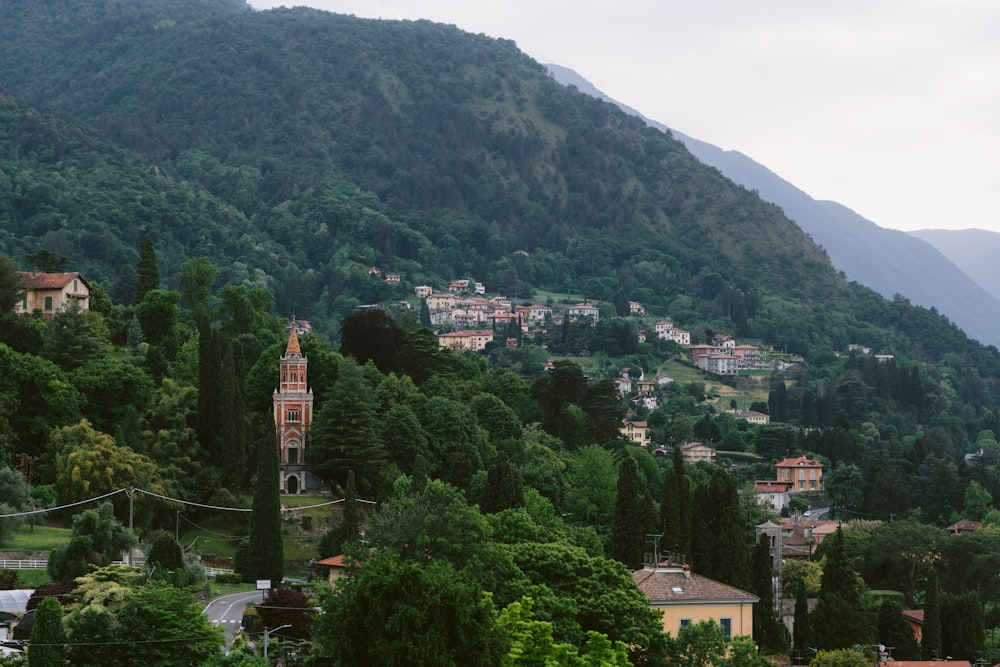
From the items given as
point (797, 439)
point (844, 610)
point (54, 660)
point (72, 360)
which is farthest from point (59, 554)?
point (797, 439)

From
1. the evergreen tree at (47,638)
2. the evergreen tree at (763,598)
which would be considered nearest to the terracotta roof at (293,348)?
the evergreen tree at (763,598)

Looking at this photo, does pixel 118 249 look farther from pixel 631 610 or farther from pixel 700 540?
pixel 631 610

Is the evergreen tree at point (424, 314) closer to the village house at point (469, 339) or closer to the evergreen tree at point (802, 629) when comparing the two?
the village house at point (469, 339)

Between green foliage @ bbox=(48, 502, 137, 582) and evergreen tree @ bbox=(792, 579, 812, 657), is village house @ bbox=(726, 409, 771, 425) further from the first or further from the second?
green foliage @ bbox=(48, 502, 137, 582)

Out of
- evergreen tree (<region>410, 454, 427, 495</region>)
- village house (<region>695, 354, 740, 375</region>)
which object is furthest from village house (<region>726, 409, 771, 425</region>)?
evergreen tree (<region>410, 454, 427, 495</region>)

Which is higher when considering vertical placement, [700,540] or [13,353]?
[13,353]

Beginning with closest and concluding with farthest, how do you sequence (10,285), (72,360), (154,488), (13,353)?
(154,488), (13,353), (72,360), (10,285)

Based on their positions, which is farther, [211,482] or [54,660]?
[211,482]
